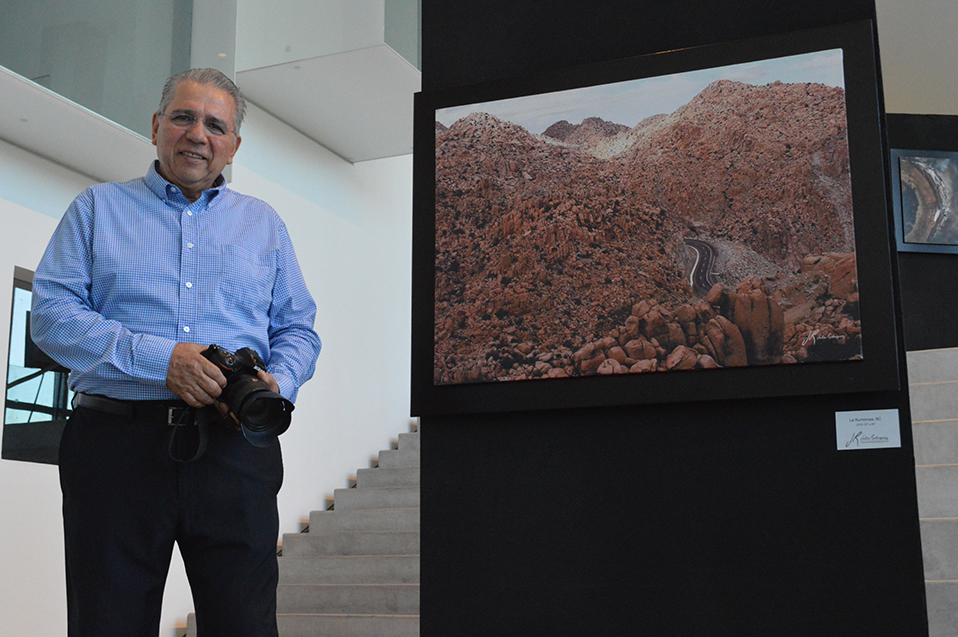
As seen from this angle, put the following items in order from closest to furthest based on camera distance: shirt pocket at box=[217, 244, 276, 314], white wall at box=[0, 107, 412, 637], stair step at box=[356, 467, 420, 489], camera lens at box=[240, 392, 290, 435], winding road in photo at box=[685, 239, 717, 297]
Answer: camera lens at box=[240, 392, 290, 435], shirt pocket at box=[217, 244, 276, 314], winding road in photo at box=[685, 239, 717, 297], white wall at box=[0, 107, 412, 637], stair step at box=[356, 467, 420, 489]

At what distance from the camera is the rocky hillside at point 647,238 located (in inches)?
73.2

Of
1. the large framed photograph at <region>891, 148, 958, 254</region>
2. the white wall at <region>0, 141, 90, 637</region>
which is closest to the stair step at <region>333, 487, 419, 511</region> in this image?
the white wall at <region>0, 141, 90, 637</region>

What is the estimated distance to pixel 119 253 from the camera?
171 centimetres

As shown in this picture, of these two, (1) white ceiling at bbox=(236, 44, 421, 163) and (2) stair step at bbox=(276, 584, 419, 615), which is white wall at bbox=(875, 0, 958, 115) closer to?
(1) white ceiling at bbox=(236, 44, 421, 163)

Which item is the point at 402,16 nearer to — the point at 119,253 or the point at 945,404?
the point at 945,404

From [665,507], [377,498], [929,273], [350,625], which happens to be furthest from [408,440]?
[665,507]

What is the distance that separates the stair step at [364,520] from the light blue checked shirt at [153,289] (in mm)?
3729

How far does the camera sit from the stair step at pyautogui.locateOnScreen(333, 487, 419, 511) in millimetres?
5850

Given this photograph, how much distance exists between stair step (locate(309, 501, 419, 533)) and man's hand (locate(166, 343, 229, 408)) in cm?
391

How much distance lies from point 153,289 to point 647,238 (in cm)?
96

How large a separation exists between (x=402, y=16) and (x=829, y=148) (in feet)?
13.3

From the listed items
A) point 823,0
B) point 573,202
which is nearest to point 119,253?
point 573,202

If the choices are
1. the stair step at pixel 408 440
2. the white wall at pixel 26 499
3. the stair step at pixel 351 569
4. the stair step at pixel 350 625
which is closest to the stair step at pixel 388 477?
the stair step at pixel 408 440
